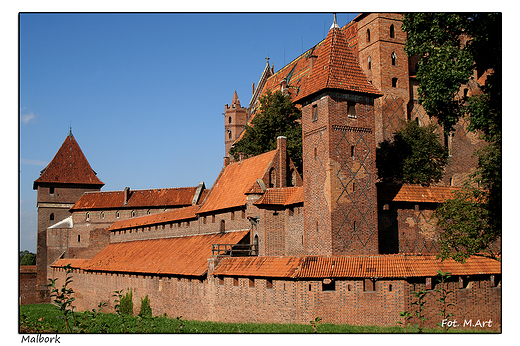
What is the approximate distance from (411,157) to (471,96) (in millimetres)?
13959

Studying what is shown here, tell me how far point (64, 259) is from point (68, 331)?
43802mm

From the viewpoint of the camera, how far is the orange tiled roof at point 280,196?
28.9 metres

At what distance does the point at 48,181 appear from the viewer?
6200 centimetres

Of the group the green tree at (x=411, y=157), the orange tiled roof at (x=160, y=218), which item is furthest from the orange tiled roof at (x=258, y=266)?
the orange tiled roof at (x=160, y=218)

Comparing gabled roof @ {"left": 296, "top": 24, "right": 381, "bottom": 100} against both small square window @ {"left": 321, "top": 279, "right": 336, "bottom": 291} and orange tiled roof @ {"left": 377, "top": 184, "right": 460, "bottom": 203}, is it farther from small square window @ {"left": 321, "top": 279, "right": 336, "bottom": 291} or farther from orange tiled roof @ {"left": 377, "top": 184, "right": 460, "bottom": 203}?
small square window @ {"left": 321, "top": 279, "right": 336, "bottom": 291}

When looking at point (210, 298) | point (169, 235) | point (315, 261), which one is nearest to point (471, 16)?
point (315, 261)

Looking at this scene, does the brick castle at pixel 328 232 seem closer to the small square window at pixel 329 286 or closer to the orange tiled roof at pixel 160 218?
the small square window at pixel 329 286

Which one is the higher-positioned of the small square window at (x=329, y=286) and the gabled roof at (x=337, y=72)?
the gabled roof at (x=337, y=72)

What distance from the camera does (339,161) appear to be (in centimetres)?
2492

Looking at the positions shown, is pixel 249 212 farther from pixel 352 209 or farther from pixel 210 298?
pixel 352 209

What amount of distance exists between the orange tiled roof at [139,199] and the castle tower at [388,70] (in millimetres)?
24426

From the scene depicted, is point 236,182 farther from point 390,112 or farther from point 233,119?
point 233,119

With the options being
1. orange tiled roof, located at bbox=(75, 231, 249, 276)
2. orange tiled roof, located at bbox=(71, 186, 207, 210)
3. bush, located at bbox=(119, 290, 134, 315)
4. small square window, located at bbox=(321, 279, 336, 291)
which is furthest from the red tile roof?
small square window, located at bbox=(321, 279, 336, 291)

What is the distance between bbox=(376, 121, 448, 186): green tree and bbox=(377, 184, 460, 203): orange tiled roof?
509cm
